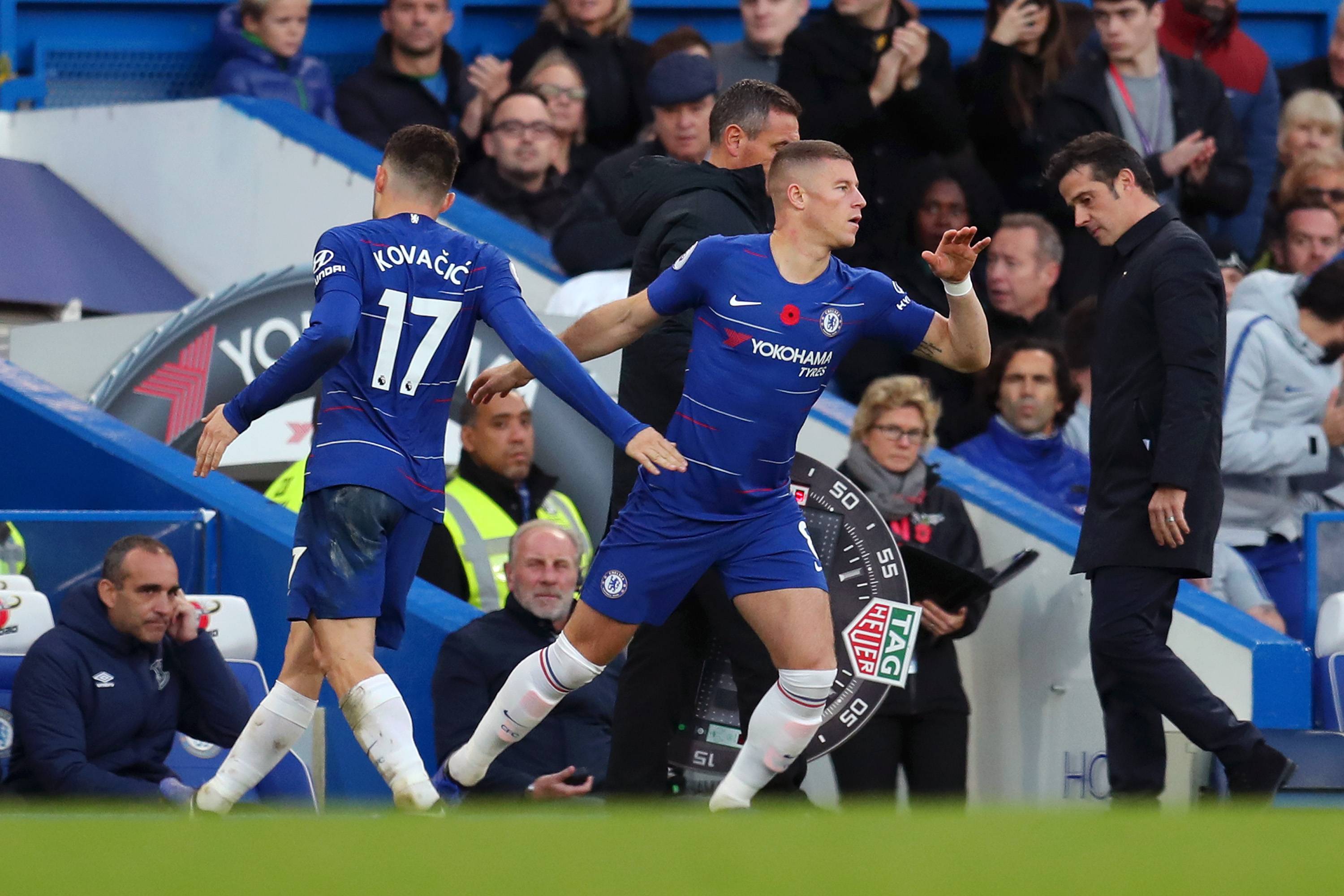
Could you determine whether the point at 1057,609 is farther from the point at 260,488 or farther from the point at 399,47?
the point at 399,47

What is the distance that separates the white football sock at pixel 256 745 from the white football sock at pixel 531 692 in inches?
20.5

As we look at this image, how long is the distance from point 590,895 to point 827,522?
13.9ft

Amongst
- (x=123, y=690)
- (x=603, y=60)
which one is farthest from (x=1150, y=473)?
(x=603, y=60)

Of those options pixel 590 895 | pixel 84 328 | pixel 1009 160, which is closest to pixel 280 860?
pixel 590 895

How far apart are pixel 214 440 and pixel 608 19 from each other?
578 cm

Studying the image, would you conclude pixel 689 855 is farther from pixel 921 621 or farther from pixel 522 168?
pixel 522 168

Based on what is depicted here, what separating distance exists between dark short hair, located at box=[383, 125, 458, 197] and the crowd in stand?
764 millimetres

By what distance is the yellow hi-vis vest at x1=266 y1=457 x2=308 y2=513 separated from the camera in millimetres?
8312

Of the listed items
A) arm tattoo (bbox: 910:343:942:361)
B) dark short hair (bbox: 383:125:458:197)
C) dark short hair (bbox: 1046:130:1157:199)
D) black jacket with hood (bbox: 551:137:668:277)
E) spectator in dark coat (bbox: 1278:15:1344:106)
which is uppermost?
spectator in dark coat (bbox: 1278:15:1344:106)

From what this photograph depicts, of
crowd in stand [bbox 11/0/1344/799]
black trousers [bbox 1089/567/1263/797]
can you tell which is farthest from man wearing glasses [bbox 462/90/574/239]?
black trousers [bbox 1089/567/1263/797]

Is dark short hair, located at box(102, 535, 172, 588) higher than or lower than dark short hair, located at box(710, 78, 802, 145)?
lower

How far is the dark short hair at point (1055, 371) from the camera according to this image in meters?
8.77

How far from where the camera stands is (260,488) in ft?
29.9

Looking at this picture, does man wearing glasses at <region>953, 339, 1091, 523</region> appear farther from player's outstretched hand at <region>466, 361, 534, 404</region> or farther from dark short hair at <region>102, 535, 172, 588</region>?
dark short hair at <region>102, 535, 172, 588</region>
